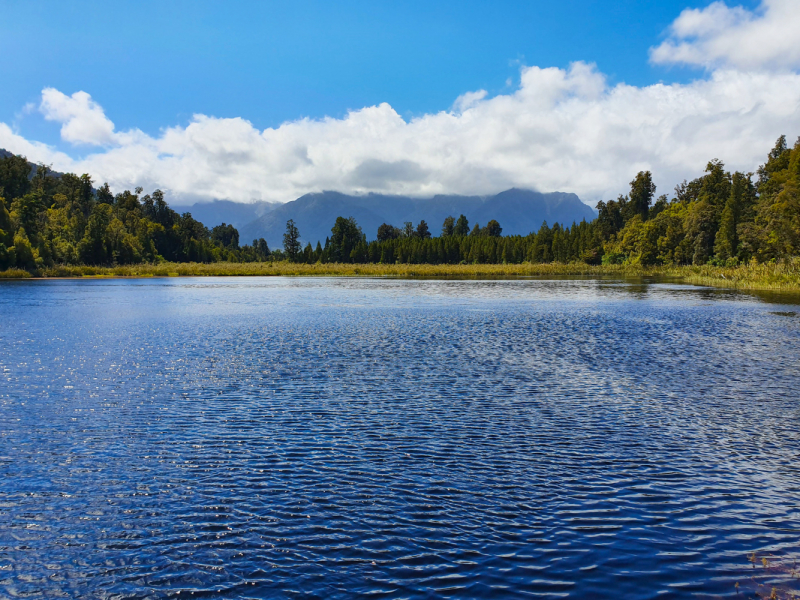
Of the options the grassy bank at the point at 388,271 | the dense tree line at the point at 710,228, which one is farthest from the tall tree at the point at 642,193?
the grassy bank at the point at 388,271

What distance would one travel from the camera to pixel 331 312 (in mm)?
49938

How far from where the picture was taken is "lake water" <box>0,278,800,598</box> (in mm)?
8578

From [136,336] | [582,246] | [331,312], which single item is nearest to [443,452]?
[136,336]

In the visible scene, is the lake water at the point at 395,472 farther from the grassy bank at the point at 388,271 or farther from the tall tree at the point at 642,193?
the tall tree at the point at 642,193

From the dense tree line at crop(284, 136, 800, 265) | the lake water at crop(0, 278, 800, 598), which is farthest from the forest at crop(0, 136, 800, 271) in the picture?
the lake water at crop(0, 278, 800, 598)

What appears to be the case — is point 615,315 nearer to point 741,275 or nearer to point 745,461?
point 745,461

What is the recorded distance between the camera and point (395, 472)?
12477mm

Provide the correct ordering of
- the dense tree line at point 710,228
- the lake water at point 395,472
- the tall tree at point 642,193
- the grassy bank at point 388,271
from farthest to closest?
the tall tree at point 642,193
the grassy bank at point 388,271
the dense tree line at point 710,228
the lake water at point 395,472

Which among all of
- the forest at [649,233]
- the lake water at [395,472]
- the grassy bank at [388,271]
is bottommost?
the lake water at [395,472]

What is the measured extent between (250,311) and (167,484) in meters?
40.4

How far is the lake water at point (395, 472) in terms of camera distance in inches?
338

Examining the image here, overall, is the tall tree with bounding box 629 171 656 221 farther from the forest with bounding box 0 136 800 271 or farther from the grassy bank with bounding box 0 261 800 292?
the grassy bank with bounding box 0 261 800 292

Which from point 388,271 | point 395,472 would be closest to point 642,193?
point 388,271

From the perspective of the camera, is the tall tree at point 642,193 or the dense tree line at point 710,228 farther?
the tall tree at point 642,193
